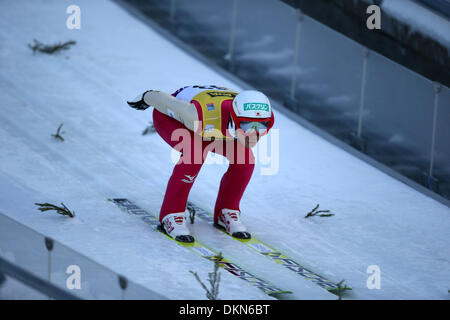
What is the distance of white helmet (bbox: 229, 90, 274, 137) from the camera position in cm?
669

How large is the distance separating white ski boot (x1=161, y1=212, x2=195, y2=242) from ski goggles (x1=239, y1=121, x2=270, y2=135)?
97 centimetres

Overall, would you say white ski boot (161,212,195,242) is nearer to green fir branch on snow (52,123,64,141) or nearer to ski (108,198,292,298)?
ski (108,198,292,298)

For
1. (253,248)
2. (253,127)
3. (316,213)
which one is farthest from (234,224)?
(253,127)

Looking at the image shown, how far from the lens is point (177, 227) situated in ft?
23.7

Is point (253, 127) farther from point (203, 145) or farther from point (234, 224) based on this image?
point (234, 224)

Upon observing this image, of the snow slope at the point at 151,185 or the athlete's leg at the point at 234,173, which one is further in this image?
the athlete's leg at the point at 234,173

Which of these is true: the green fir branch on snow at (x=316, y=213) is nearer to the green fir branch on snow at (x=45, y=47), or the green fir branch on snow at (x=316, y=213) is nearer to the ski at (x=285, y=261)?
the ski at (x=285, y=261)

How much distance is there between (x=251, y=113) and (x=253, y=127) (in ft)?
0.37

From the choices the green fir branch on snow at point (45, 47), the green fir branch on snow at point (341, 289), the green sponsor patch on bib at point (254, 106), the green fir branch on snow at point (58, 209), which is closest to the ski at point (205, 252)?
the green fir branch on snow at point (341, 289)

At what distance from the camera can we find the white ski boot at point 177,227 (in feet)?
23.6

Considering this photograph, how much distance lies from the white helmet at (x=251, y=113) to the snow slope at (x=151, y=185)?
109cm

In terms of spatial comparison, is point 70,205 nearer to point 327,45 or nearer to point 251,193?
point 251,193
